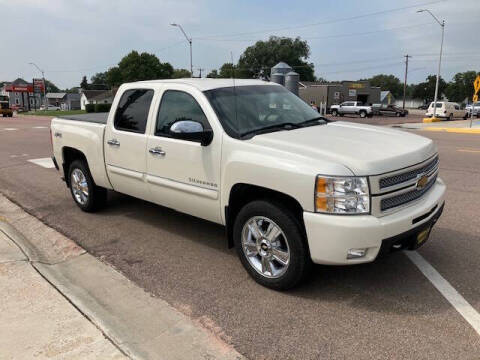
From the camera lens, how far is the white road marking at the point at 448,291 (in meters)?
3.30

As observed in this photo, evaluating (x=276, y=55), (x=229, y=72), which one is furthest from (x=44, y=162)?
(x=276, y=55)

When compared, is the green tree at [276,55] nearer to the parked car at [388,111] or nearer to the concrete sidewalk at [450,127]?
the parked car at [388,111]

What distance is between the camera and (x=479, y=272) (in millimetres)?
4086

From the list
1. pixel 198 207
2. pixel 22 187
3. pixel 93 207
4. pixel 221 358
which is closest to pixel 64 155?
pixel 93 207

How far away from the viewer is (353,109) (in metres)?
46.7

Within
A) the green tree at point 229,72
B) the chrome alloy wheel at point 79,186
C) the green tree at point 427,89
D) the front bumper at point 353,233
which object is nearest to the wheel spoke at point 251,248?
the front bumper at point 353,233

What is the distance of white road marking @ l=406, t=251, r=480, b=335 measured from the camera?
3300mm

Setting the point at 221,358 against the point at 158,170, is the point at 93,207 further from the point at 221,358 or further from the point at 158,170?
the point at 221,358

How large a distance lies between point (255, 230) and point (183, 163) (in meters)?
1.07

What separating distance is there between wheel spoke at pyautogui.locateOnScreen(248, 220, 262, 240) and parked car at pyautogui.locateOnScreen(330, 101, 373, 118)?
1725 inches

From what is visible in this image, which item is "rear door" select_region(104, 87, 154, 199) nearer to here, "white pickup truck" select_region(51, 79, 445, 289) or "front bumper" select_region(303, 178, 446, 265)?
"white pickup truck" select_region(51, 79, 445, 289)

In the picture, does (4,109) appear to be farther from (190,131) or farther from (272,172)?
(272,172)

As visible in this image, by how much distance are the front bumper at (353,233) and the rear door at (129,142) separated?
233 centimetres

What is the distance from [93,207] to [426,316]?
455 centimetres
